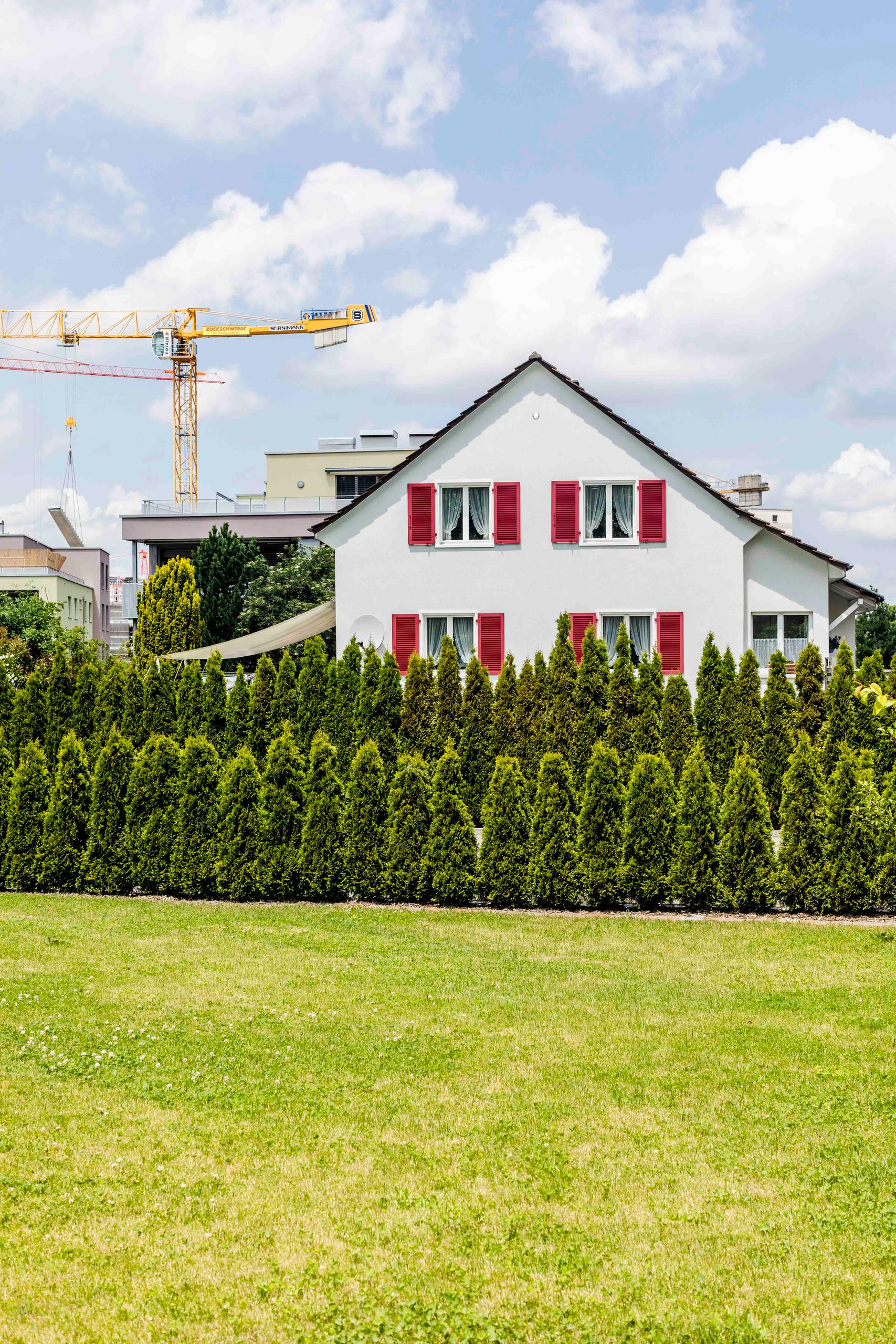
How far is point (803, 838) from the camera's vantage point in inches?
576

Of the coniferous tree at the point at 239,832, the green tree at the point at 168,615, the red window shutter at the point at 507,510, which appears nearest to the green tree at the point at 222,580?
the green tree at the point at 168,615

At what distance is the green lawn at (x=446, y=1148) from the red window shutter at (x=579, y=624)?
679 inches

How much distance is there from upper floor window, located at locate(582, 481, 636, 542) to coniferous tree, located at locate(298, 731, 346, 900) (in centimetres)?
1507

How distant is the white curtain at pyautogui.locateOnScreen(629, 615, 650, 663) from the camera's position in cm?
2894

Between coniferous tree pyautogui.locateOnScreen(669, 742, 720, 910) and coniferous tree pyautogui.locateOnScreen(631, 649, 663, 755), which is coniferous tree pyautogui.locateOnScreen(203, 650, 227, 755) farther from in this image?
coniferous tree pyautogui.locateOnScreen(669, 742, 720, 910)

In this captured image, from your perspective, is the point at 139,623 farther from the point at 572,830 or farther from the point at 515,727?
the point at 572,830

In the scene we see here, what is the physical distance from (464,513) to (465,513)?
0.01m

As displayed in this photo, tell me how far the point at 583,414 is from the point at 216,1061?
23.1 m

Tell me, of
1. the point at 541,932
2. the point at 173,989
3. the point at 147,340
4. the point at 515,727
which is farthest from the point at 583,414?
the point at 147,340

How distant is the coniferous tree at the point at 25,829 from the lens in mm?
16391

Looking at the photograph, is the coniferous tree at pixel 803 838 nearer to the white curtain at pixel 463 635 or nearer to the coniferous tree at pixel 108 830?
the coniferous tree at pixel 108 830

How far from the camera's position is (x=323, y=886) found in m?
15.3

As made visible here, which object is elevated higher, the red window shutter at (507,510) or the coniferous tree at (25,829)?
Result: the red window shutter at (507,510)

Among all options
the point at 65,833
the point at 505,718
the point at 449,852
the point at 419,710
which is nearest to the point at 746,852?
the point at 449,852
